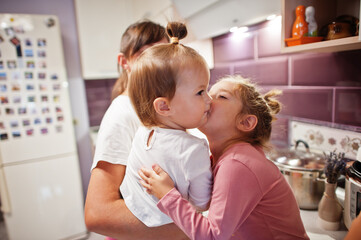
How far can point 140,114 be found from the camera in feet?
2.44

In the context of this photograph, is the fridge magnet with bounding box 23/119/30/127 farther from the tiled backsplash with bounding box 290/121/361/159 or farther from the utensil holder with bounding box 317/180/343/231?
the utensil holder with bounding box 317/180/343/231

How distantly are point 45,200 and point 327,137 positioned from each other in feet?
8.08

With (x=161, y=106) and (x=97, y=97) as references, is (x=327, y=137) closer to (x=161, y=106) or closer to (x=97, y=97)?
(x=161, y=106)

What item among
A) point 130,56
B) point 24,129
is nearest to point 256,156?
point 130,56

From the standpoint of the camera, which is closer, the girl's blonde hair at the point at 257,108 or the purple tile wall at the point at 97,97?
the girl's blonde hair at the point at 257,108

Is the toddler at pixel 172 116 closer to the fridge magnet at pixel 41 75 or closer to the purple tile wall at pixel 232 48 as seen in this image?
the purple tile wall at pixel 232 48

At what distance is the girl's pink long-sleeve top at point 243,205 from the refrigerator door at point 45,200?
2060mm

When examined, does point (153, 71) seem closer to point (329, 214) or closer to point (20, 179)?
point (329, 214)

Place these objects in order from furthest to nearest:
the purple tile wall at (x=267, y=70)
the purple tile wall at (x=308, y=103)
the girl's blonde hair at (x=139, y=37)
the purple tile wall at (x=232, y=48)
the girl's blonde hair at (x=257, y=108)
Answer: the purple tile wall at (x=232, y=48)
the purple tile wall at (x=267, y=70)
the purple tile wall at (x=308, y=103)
the girl's blonde hair at (x=139, y=37)
the girl's blonde hair at (x=257, y=108)

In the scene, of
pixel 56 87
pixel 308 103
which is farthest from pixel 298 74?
pixel 56 87

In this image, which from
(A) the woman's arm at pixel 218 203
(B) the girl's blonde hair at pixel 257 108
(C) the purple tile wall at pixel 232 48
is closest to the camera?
(A) the woman's arm at pixel 218 203

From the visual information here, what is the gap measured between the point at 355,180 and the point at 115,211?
819 millimetres

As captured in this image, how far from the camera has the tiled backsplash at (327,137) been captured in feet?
3.55

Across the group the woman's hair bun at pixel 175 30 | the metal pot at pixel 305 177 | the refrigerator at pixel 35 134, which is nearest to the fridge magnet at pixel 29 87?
the refrigerator at pixel 35 134
